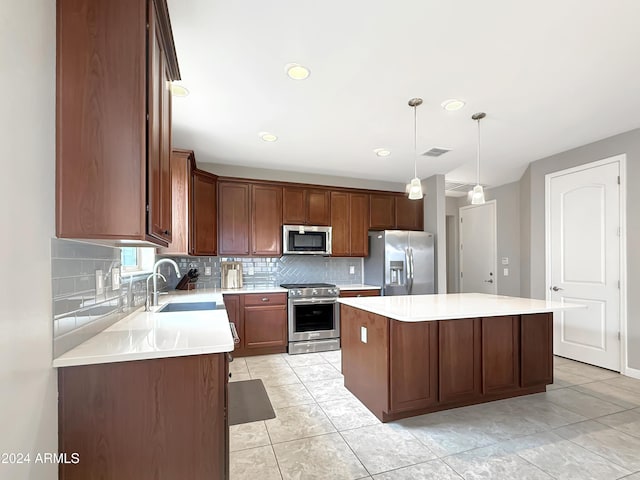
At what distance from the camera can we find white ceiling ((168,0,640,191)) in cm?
167

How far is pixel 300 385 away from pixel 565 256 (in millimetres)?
3566

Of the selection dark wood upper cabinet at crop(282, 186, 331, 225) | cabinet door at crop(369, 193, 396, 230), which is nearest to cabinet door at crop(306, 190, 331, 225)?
dark wood upper cabinet at crop(282, 186, 331, 225)

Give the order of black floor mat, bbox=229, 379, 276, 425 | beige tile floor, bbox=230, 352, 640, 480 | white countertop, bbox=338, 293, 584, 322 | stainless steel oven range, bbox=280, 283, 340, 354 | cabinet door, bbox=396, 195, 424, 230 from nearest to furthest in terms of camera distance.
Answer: beige tile floor, bbox=230, 352, 640, 480, white countertop, bbox=338, 293, 584, 322, black floor mat, bbox=229, 379, 276, 425, stainless steel oven range, bbox=280, 283, 340, 354, cabinet door, bbox=396, 195, 424, 230

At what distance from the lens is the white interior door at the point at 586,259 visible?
3.39 metres

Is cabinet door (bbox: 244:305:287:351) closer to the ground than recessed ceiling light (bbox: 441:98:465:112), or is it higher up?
closer to the ground

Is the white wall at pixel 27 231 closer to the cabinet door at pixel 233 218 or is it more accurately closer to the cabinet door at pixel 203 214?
the cabinet door at pixel 203 214

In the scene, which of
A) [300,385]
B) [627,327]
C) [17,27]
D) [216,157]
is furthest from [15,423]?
[627,327]

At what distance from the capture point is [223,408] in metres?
1.36

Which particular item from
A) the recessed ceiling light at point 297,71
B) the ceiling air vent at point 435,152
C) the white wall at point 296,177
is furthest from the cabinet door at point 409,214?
the recessed ceiling light at point 297,71

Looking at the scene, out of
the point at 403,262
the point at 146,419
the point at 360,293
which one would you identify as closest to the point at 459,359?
the point at 360,293

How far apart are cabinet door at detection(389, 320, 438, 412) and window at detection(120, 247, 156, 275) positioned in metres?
2.12

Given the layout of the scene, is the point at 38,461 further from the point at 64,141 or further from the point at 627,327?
the point at 627,327

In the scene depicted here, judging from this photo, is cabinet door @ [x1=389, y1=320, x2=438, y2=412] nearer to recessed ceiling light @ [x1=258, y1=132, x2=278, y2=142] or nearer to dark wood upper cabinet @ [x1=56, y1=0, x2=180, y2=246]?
dark wood upper cabinet @ [x1=56, y1=0, x2=180, y2=246]

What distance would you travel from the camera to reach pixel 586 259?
362 cm
